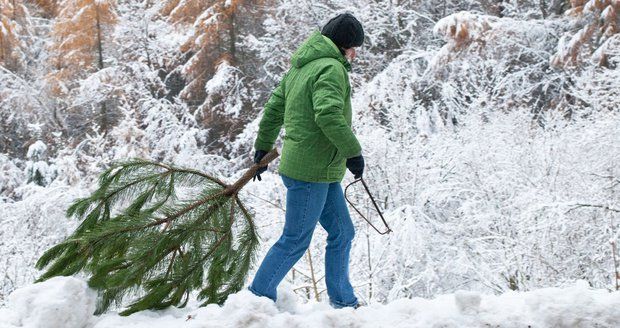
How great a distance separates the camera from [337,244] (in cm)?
309

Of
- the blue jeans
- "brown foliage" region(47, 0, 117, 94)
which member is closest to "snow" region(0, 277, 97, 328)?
the blue jeans

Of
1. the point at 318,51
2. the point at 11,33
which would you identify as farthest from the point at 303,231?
the point at 11,33

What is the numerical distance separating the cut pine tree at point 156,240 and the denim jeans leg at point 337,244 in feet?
1.29

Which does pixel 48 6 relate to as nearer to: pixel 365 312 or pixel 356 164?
pixel 356 164

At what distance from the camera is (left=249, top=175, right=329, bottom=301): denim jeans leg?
2863 mm

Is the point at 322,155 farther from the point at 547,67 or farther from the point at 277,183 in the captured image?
the point at 547,67

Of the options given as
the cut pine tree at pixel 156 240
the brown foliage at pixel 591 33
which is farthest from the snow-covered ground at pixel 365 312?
the brown foliage at pixel 591 33

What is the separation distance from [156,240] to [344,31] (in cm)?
133

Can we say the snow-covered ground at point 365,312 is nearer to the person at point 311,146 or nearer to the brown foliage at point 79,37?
the person at point 311,146

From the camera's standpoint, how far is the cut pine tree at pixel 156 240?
2.74 m

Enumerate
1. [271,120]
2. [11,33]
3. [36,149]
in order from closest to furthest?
[271,120], [36,149], [11,33]

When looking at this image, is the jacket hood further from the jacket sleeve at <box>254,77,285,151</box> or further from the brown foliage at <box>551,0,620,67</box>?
the brown foliage at <box>551,0,620,67</box>

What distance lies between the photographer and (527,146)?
6.35 m

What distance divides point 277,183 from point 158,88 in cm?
895
